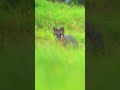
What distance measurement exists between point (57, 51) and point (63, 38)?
153 millimetres

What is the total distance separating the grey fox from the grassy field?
0.13ft

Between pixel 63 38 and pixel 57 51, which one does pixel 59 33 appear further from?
pixel 57 51

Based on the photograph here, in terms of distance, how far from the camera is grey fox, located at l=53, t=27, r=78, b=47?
3.52m

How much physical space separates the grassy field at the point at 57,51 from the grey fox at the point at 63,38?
38 millimetres

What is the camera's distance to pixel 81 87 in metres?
3.54

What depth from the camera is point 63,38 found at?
353 cm

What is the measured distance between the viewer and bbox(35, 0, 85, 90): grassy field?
3504 mm

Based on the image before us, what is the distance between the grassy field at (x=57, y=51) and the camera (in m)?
3.50

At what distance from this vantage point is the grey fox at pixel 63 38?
3.52 metres

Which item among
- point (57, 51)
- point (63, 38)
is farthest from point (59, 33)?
point (57, 51)
